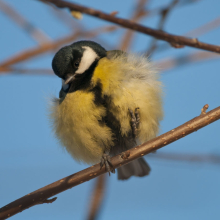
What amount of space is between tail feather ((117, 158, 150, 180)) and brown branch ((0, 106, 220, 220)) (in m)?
0.83

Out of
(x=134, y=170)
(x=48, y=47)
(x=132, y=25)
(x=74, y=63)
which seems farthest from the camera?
(x=134, y=170)

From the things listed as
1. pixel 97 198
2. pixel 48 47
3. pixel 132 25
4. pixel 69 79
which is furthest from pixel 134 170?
pixel 132 25

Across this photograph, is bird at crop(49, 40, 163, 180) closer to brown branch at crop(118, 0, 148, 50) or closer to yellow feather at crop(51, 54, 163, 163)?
yellow feather at crop(51, 54, 163, 163)

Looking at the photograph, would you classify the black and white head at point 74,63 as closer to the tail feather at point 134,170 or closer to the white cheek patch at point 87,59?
the white cheek patch at point 87,59

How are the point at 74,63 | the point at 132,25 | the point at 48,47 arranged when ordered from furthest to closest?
the point at 48,47 → the point at 74,63 → the point at 132,25

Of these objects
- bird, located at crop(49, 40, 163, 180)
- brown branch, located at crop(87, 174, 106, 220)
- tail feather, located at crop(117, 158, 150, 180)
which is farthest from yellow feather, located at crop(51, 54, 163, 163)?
tail feather, located at crop(117, 158, 150, 180)

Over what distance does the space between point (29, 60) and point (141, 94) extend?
2.68ft

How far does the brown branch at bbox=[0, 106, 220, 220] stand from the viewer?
5.25 feet

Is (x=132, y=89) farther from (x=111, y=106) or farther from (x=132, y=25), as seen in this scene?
(x=132, y=25)

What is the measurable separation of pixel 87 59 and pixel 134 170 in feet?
3.26

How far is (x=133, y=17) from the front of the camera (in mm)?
2508

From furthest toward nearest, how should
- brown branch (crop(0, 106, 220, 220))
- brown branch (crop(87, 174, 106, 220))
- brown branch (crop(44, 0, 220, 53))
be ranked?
brown branch (crop(87, 174, 106, 220)) → brown branch (crop(0, 106, 220, 220)) → brown branch (crop(44, 0, 220, 53))

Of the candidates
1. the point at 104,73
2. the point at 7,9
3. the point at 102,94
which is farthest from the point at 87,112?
the point at 7,9

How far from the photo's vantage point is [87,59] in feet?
7.23
